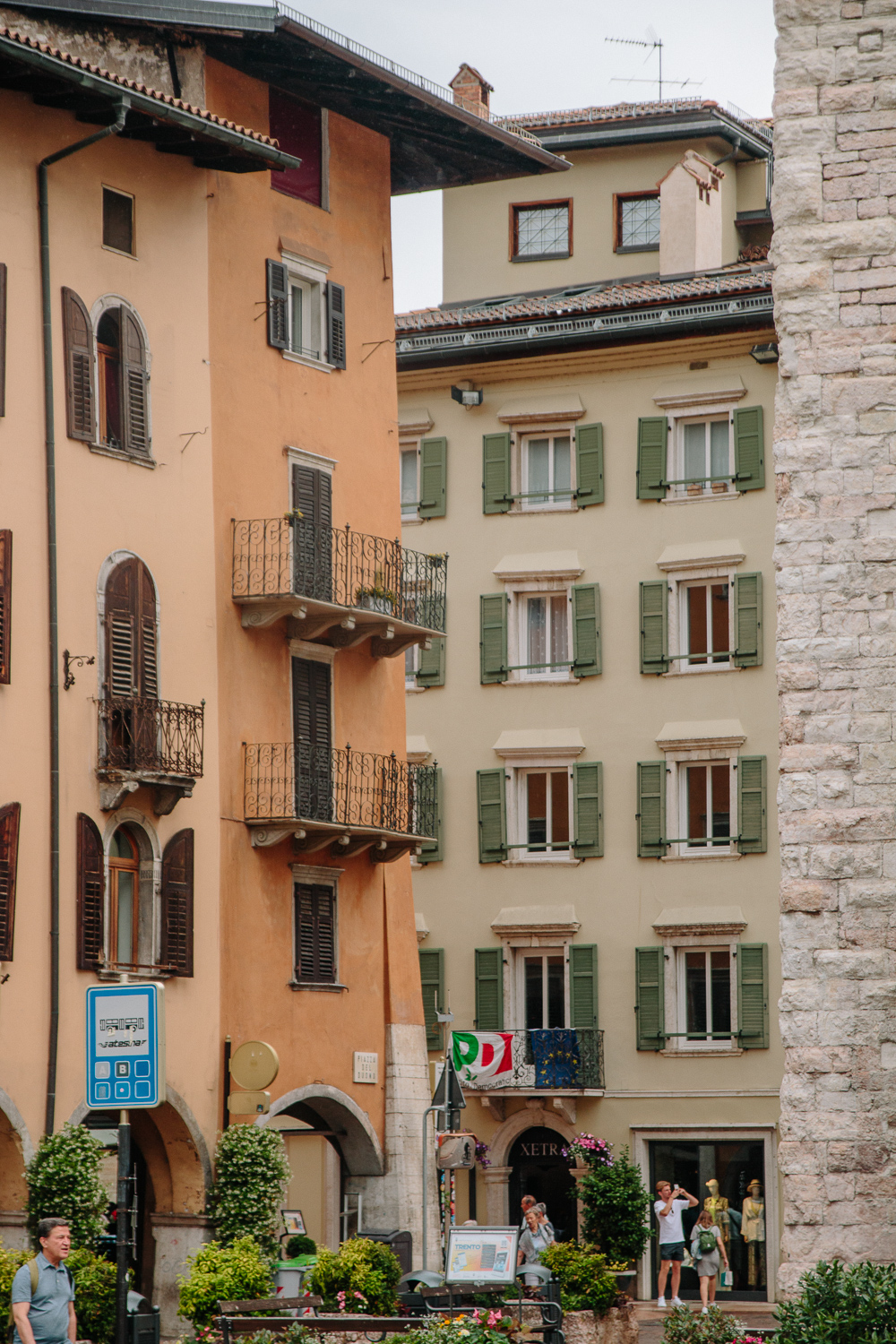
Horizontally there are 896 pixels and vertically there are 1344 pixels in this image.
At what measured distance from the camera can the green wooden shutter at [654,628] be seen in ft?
129

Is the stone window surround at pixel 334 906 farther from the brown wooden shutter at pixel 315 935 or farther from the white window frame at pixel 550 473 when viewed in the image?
the white window frame at pixel 550 473

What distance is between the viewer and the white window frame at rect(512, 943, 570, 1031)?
129ft

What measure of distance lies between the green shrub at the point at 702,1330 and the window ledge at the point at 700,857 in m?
19.8

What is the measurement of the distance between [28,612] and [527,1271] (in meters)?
9.47

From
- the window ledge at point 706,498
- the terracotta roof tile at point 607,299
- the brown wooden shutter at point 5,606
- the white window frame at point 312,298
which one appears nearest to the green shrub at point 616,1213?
the window ledge at point 706,498

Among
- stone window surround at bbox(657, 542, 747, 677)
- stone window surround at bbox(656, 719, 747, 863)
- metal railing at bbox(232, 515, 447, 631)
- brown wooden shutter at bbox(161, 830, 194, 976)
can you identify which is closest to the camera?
brown wooden shutter at bbox(161, 830, 194, 976)

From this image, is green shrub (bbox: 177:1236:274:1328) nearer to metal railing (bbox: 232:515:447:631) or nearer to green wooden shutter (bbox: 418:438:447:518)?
metal railing (bbox: 232:515:447:631)

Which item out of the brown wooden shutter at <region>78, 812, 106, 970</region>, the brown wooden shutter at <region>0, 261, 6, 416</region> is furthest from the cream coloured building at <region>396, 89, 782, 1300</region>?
the brown wooden shutter at <region>0, 261, 6, 416</region>

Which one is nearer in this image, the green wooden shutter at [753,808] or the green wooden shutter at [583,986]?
the green wooden shutter at [753,808]

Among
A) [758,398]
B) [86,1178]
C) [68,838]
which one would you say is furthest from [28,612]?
[758,398]

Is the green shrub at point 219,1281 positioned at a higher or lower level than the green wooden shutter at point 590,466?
lower

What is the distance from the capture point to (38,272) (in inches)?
1066

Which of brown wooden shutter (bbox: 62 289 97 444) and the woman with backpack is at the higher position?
brown wooden shutter (bbox: 62 289 97 444)

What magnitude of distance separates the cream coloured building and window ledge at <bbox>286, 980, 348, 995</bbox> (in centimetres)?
735
